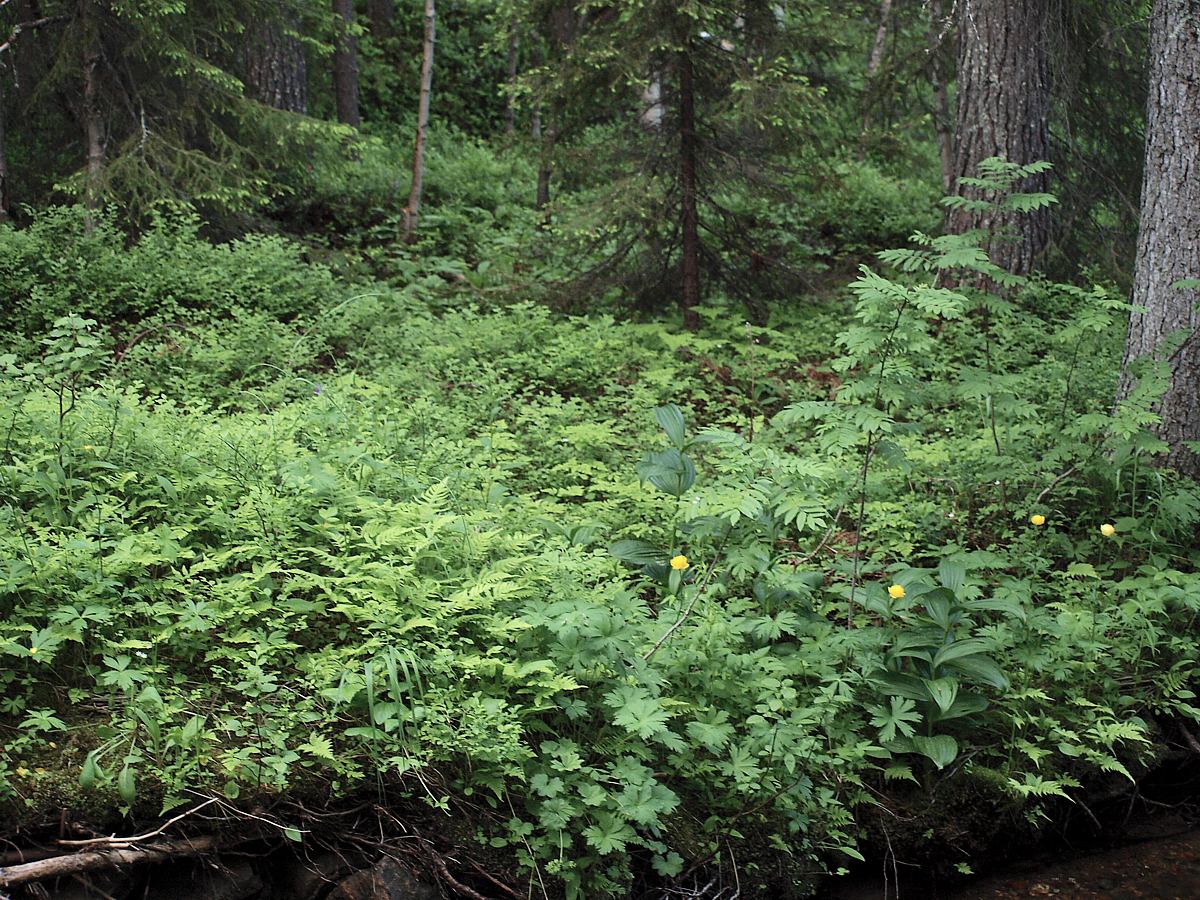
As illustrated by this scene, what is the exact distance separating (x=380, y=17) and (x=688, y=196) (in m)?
13.9

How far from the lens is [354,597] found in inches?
150

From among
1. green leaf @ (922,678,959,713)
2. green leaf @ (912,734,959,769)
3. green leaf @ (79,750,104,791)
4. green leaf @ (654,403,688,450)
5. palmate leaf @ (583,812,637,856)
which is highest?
green leaf @ (654,403,688,450)

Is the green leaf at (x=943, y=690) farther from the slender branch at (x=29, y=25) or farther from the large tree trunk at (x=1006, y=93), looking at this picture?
the slender branch at (x=29, y=25)

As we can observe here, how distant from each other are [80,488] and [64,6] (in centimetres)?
683

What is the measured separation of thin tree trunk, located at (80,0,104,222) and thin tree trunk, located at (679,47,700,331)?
5.22 m

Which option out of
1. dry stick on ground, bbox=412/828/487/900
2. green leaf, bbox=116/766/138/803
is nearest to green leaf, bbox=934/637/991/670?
dry stick on ground, bbox=412/828/487/900

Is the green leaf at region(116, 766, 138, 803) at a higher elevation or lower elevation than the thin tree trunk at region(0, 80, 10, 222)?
lower

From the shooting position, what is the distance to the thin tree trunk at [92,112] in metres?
8.66

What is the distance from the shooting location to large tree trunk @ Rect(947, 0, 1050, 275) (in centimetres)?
883

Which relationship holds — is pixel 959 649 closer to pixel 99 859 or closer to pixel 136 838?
pixel 136 838

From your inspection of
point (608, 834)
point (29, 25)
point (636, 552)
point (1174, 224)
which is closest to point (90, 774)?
point (608, 834)

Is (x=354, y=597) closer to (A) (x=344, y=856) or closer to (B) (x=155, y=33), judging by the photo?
(A) (x=344, y=856)

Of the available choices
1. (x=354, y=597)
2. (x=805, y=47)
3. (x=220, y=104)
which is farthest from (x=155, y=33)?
(x=354, y=597)

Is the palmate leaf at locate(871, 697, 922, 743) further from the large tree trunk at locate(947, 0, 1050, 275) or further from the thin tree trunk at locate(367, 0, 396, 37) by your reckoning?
the thin tree trunk at locate(367, 0, 396, 37)
